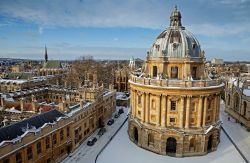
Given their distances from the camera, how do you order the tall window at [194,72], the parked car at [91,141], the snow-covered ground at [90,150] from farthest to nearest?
the parked car at [91,141] < the tall window at [194,72] < the snow-covered ground at [90,150]

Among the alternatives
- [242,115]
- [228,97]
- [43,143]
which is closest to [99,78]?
[228,97]

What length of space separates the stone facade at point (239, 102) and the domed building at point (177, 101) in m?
15.0

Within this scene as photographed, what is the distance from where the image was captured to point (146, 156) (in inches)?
1377

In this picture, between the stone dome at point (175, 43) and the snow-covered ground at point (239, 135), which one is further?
the snow-covered ground at point (239, 135)

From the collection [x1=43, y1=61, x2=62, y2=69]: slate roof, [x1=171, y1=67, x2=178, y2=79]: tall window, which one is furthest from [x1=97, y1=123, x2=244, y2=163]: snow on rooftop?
[x1=43, y1=61, x2=62, y2=69]: slate roof

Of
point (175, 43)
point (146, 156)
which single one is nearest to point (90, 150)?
point (146, 156)

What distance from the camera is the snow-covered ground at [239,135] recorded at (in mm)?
37781

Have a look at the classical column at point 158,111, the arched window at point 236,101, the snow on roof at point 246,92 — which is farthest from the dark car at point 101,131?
the snow on roof at point 246,92

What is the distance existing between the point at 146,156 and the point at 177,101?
1027cm

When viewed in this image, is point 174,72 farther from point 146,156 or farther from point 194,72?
point 146,156

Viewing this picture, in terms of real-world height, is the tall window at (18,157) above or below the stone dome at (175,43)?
below

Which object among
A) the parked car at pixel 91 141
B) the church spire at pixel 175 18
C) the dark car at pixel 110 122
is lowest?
the parked car at pixel 91 141

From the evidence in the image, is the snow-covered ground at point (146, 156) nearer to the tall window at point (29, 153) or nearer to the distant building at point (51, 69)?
the tall window at point (29, 153)

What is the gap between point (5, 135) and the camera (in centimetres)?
2644
